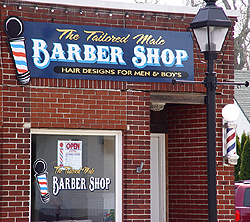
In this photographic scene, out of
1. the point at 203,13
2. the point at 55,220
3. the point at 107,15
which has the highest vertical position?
the point at 107,15

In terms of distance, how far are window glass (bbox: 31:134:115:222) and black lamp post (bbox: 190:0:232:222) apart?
3203 millimetres

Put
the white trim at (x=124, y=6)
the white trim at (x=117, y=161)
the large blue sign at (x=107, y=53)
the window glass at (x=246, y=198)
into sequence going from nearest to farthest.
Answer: the large blue sign at (x=107, y=53) → the white trim at (x=124, y=6) → the white trim at (x=117, y=161) → the window glass at (x=246, y=198)

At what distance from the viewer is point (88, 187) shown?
30.7 ft

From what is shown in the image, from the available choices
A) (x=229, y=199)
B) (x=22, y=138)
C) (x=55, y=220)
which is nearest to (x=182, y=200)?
(x=229, y=199)

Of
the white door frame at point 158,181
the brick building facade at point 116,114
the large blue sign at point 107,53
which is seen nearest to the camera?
the brick building facade at point 116,114

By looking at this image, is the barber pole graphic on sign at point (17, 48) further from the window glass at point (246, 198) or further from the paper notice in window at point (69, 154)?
the window glass at point (246, 198)

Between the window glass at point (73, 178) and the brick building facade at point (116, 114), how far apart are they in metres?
0.20

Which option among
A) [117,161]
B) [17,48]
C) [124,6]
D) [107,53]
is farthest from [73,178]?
[124,6]

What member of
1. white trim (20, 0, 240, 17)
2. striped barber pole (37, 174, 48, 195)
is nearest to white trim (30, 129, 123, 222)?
striped barber pole (37, 174, 48, 195)

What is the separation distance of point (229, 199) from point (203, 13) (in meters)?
4.58

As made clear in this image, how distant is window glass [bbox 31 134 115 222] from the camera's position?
29.7 ft

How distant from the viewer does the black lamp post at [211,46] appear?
6539 millimetres

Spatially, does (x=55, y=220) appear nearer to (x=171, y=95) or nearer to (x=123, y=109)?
(x=123, y=109)

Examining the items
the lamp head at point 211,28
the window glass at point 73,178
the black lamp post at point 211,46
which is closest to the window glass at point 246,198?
the window glass at point 73,178
